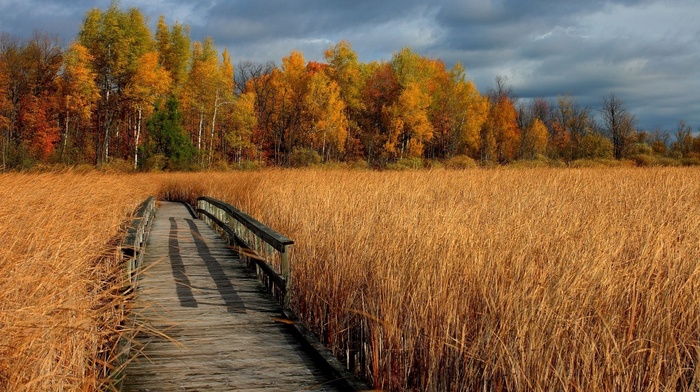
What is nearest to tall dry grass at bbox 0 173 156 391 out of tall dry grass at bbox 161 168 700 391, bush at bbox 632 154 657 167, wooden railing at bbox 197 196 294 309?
wooden railing at bbox 197 196 294 309

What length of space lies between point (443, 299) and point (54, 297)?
9.05 ft

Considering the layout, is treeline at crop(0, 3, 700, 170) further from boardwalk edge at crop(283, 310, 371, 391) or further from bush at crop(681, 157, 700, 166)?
boardwalk edge at crop(283, 310, 371, 391)

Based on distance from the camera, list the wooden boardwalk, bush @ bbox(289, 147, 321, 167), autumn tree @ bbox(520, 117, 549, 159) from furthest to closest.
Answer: autumn tree @ bbox(520, 117, 549, 159) < bush @ bbox(289, 147, 321, 167) < the wooden boardwalk

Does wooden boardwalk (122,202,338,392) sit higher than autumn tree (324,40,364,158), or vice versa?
autumn tree (324,40,364,158)

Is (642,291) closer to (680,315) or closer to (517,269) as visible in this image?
(680,315)

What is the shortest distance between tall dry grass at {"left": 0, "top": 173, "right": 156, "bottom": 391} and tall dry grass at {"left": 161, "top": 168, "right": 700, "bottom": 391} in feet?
6.03

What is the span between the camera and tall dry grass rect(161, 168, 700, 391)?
10.6 feet

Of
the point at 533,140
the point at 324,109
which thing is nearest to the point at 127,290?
the point at 324,109

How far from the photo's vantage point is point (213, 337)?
5.23m

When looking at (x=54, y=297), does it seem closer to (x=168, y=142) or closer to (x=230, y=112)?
(x=168, y=142)

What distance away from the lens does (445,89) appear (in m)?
57.2

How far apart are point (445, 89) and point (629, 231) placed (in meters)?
52.4

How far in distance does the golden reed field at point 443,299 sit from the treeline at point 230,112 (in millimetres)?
24607

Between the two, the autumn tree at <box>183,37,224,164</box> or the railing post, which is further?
the autumn tree at <box>183,37,224,164</box>
